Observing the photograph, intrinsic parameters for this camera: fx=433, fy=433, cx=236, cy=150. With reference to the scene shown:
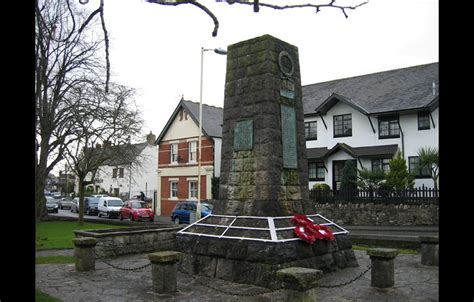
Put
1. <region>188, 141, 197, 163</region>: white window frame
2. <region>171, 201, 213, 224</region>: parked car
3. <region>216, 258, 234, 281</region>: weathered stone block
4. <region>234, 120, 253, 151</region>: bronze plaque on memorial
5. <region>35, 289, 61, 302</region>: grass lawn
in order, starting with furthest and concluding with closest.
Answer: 1. <region>188, 141, 197, 163</region>: white window frame
2. <region>171, 201, 213, 224</region>: parked car
3. <region>234, 120, 253, 151</region>: bronze plaque on memorial
4. <region>216, 258, 234, 281</region>: weathered stone block
5. <region>35, 289, 61, 302</region>: grass lawn

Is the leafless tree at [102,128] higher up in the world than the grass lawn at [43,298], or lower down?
higher up

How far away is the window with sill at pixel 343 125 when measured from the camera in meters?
32.0

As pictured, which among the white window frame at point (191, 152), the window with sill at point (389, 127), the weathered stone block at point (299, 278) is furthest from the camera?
the white window frame at point (191, 152)

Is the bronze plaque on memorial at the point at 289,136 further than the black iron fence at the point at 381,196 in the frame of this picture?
No

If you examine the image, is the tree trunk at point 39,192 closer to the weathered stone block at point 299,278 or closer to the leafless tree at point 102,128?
the weathered stone block at point 299,278

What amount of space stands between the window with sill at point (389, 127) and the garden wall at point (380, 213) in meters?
6.88

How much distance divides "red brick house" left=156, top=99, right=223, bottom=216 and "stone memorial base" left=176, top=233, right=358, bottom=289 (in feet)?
84.5

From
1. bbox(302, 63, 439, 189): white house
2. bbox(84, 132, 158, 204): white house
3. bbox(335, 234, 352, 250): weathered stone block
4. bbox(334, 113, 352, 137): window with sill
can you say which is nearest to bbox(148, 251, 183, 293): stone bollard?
bbox(335, 234, 352, 250): weathered stone block

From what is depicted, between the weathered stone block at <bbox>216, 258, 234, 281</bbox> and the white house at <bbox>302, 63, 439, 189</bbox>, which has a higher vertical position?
the white house at <bbox>302, 63, 439, 189</bbox>

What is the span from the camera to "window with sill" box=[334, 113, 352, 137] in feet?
105

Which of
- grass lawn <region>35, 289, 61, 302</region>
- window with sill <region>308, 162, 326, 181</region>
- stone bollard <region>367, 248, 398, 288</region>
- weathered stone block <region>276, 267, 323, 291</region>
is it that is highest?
window with sill <region>308, 162, 326, 181</region>

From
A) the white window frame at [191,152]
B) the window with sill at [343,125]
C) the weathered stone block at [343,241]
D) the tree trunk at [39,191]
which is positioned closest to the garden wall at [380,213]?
the window with sill at [343,125]

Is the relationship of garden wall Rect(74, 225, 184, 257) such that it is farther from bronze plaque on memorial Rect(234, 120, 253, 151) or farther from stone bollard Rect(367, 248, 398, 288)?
stone bollard Rect(367, 248, 398, 288)
